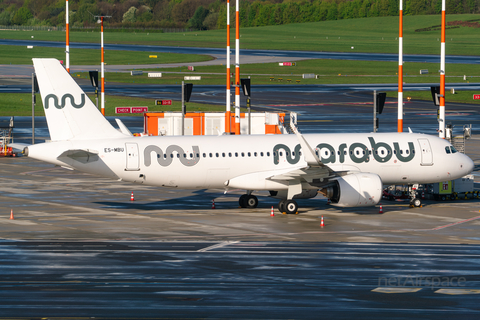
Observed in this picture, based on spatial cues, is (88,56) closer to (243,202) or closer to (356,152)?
(243,202)

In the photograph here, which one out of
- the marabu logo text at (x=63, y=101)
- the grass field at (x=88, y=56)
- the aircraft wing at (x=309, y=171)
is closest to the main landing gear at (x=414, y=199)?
the aircraft wing at (x=309, y=171)

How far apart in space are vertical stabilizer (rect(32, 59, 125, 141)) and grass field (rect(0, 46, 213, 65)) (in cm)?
12352

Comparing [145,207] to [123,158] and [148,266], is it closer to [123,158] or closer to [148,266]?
[123,158]

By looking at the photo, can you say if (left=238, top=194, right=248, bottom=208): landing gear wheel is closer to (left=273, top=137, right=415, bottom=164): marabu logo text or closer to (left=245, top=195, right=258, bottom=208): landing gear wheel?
(left=245, top=195, right=258, bottom=208): landing gear wheel

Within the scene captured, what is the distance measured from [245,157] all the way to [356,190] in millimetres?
6370

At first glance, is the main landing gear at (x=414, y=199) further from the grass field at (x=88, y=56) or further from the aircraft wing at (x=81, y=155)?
the grass field at (x=88, y=56)

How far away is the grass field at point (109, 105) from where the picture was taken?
325 ft

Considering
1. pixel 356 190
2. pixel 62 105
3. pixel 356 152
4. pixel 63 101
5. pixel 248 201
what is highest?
pixel 63 101

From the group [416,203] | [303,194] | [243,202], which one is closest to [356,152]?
[303,194]

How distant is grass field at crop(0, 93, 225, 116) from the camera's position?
9900 centimetres

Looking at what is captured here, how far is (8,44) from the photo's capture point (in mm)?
197125

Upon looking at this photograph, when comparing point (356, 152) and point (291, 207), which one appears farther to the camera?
point (356, 152)

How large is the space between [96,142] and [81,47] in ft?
527

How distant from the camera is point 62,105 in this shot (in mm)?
39281
